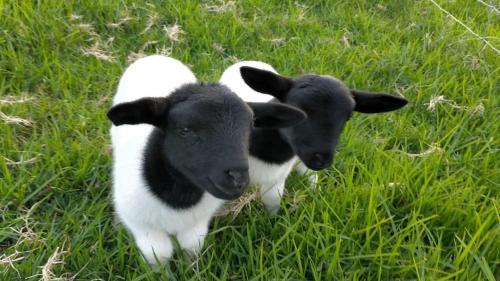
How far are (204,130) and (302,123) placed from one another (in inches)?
30.8

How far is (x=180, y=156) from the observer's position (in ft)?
8.11

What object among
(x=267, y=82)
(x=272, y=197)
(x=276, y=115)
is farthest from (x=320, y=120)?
(x=272, y=197)

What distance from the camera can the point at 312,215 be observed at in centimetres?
312

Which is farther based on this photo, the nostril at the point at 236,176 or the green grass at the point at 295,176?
the green grass at the point at 295,176

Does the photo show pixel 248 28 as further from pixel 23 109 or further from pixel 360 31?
pixel 23 109

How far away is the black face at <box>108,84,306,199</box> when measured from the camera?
2307mm

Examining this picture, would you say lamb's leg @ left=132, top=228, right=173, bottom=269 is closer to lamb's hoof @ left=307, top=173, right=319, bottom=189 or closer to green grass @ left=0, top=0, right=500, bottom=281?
green grass @ left=0, top=0, right=500, bottom=281

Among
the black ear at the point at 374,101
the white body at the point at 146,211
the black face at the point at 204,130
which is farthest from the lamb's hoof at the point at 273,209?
the black face at the point at 204,130

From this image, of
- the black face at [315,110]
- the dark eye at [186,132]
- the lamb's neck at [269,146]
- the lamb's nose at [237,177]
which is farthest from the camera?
the lamb's neck at [269,146]

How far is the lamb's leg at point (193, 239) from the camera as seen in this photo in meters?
2.99

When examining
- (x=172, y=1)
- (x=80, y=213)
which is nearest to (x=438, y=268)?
(x=80, y=213)

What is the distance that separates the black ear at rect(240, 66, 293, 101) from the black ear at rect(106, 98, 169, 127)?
667 mm

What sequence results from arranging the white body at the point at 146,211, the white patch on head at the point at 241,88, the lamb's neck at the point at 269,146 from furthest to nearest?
the white patch on head at the point at 241,88 < the lamb's neck at the point at 269,146 < the white body at the point at 146,211

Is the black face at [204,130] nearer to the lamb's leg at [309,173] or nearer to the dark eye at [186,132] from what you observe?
the dark eye at [186,132]
